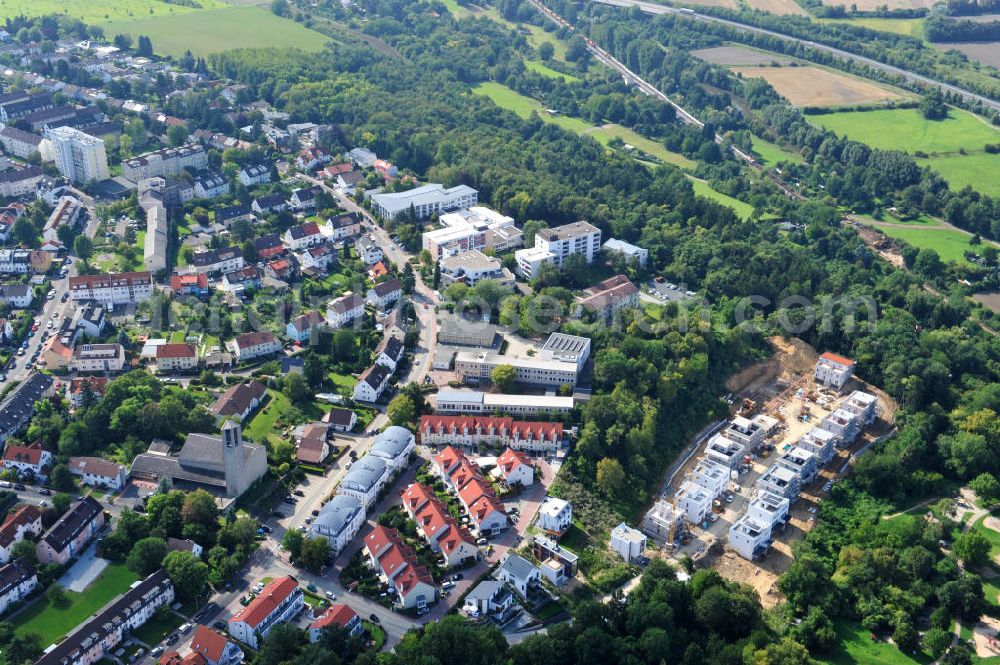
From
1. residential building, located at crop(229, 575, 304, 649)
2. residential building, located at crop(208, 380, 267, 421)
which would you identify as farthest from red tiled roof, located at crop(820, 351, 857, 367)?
residential building, located at crop(229, 575, 304, 649)

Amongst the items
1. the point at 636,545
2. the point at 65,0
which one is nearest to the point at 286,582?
the point at 636,545

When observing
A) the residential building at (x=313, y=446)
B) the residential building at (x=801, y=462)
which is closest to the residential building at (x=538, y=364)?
the residential building at (x=313, y=446)

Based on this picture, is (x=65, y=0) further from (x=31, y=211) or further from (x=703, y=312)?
(x=703, y=312)

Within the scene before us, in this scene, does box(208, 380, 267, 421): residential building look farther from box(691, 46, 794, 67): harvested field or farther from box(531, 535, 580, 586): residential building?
box(691, 46, 794, 67): harvested field

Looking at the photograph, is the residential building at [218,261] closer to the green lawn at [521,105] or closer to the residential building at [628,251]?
the residential building at [628,251]

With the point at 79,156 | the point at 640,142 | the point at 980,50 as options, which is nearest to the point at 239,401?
the point at 79,156
